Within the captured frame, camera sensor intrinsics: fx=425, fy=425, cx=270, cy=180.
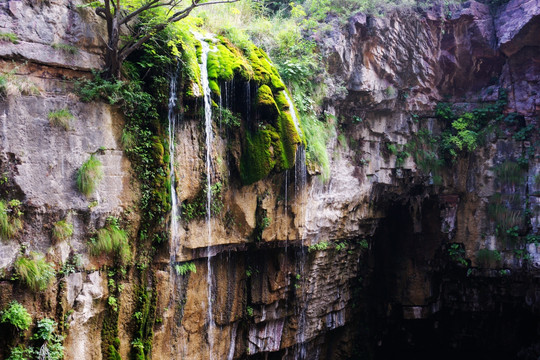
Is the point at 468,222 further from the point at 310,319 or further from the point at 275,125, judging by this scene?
the point at 275,125

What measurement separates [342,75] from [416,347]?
911 cm

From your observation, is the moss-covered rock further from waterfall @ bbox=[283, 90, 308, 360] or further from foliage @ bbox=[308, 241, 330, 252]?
foliage @ bbox=[308, 241, 330, 252]

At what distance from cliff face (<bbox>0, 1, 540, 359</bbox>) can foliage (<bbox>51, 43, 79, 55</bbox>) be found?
4cm

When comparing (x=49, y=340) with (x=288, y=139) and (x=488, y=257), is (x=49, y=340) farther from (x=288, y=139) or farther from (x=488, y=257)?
(x=488, y=257)

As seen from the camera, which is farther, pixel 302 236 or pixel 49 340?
pixel 302 236

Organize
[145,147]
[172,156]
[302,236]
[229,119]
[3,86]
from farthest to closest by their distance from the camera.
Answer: [302,236] → [229,119] → [172,156] → [145,147] → [3,86]

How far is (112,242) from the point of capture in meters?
6.24

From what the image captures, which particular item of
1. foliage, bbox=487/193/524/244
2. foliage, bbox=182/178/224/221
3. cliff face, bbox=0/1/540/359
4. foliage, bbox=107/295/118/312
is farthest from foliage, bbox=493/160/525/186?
foliage, bbox=107/295/118/312

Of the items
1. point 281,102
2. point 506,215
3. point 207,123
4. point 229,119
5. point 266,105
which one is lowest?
point 506,215

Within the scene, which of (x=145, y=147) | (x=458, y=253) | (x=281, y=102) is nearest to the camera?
(x=145, y=147)

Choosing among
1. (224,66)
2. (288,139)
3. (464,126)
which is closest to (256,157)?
(288,139)

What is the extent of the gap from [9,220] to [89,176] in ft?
3.71

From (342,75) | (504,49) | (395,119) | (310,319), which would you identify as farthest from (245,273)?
(504,49)

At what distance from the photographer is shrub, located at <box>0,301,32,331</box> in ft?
17.0
